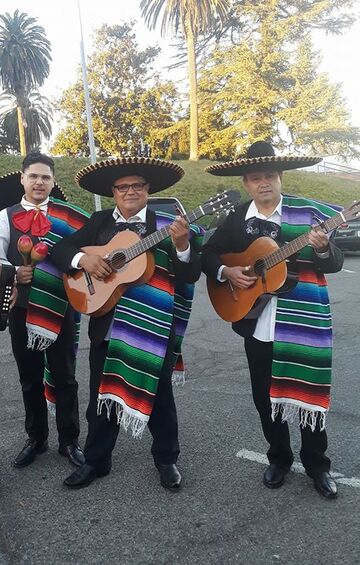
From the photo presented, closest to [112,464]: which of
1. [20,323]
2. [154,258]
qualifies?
[20,323]

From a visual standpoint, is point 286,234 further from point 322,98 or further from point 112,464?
point 322,98

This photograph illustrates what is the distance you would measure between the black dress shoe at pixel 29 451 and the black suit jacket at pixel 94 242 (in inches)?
34.0

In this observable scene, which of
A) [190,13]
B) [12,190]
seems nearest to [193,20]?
[190,13]

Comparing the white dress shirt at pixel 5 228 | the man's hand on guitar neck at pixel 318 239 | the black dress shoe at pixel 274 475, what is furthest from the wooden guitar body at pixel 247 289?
the white dress shirt at pixel 5 228

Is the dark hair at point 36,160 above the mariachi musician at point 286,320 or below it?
above

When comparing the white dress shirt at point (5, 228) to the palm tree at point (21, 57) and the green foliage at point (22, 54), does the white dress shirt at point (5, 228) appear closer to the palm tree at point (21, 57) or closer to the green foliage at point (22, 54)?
the palm tree at point (21, 57)

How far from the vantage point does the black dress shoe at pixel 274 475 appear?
9.35ft

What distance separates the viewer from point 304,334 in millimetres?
2699

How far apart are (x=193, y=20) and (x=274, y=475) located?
982 inches

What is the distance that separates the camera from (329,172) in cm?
2906

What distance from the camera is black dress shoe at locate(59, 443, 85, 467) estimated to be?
10.3 feet

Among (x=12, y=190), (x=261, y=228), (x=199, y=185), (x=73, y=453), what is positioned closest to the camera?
(x=261, y=228)

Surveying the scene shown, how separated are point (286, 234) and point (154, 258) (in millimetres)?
723

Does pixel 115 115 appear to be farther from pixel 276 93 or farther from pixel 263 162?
pixel 263 162
